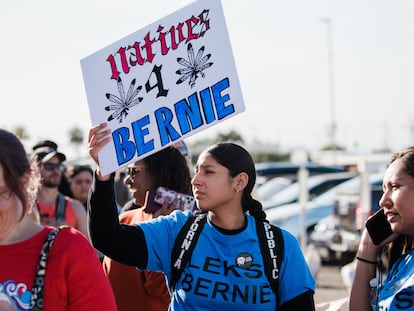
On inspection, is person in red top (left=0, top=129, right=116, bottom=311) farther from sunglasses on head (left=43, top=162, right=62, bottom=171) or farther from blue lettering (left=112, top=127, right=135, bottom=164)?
sunglasses on head (left=43, top=162, right=62, bottom=171)

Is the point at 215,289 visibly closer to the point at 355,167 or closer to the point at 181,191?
the point at 181,191

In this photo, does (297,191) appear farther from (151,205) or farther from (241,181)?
(241,181)

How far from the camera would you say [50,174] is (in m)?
5.89

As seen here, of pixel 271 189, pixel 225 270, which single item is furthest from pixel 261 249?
pixel 271 189

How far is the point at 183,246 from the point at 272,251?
0.38m

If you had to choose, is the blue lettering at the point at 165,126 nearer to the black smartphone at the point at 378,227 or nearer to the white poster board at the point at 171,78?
the white poster board at the point at 171,78

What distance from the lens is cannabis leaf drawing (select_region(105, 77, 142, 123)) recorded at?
9.49ft

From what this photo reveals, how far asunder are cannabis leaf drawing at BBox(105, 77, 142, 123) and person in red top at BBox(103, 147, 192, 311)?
90 centimetres

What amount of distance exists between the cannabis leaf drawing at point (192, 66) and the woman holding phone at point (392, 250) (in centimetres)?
91

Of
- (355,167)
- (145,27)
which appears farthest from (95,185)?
(355,167)

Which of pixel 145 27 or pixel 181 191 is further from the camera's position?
pixel 181 191

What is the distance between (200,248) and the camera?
9.83 feet

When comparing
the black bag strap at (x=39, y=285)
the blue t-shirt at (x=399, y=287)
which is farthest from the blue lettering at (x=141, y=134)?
the blue t-shirt at (x=399, y=287)

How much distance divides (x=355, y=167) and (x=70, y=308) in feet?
65.0
